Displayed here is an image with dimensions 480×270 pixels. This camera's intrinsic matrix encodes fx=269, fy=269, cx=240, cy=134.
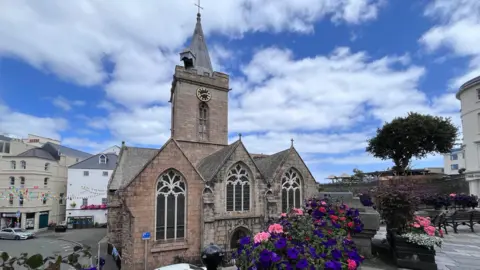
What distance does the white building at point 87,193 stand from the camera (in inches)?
1587

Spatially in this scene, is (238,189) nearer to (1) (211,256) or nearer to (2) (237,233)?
(2) (237,233)

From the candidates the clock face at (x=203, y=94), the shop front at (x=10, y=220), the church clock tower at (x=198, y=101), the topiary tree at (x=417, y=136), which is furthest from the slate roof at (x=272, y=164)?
the shop front at (x=10, y=220)

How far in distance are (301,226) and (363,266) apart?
2006 mm

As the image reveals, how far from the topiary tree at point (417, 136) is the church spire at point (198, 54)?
101 feet

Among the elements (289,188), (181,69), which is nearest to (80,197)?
(181,69)

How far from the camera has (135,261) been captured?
1537 centimetres

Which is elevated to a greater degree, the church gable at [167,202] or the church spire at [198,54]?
the church spire at [198,54]

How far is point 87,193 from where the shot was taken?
4119cm

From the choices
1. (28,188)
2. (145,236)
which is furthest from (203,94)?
(28,188)

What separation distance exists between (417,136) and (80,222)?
51832 millimetres

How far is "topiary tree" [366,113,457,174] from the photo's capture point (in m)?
39.6

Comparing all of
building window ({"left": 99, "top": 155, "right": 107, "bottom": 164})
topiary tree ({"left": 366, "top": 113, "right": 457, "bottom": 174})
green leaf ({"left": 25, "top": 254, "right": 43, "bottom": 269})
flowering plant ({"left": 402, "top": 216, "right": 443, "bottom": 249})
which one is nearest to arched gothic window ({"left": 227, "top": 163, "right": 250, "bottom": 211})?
flowering plant ({"left": 402, "top": 216, "right": 443, "bottom": 249})

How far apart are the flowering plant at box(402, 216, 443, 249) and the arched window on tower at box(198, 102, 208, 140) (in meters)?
22.1

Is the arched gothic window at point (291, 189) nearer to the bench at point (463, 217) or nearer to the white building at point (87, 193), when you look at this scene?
the bench at point (463, 217)
